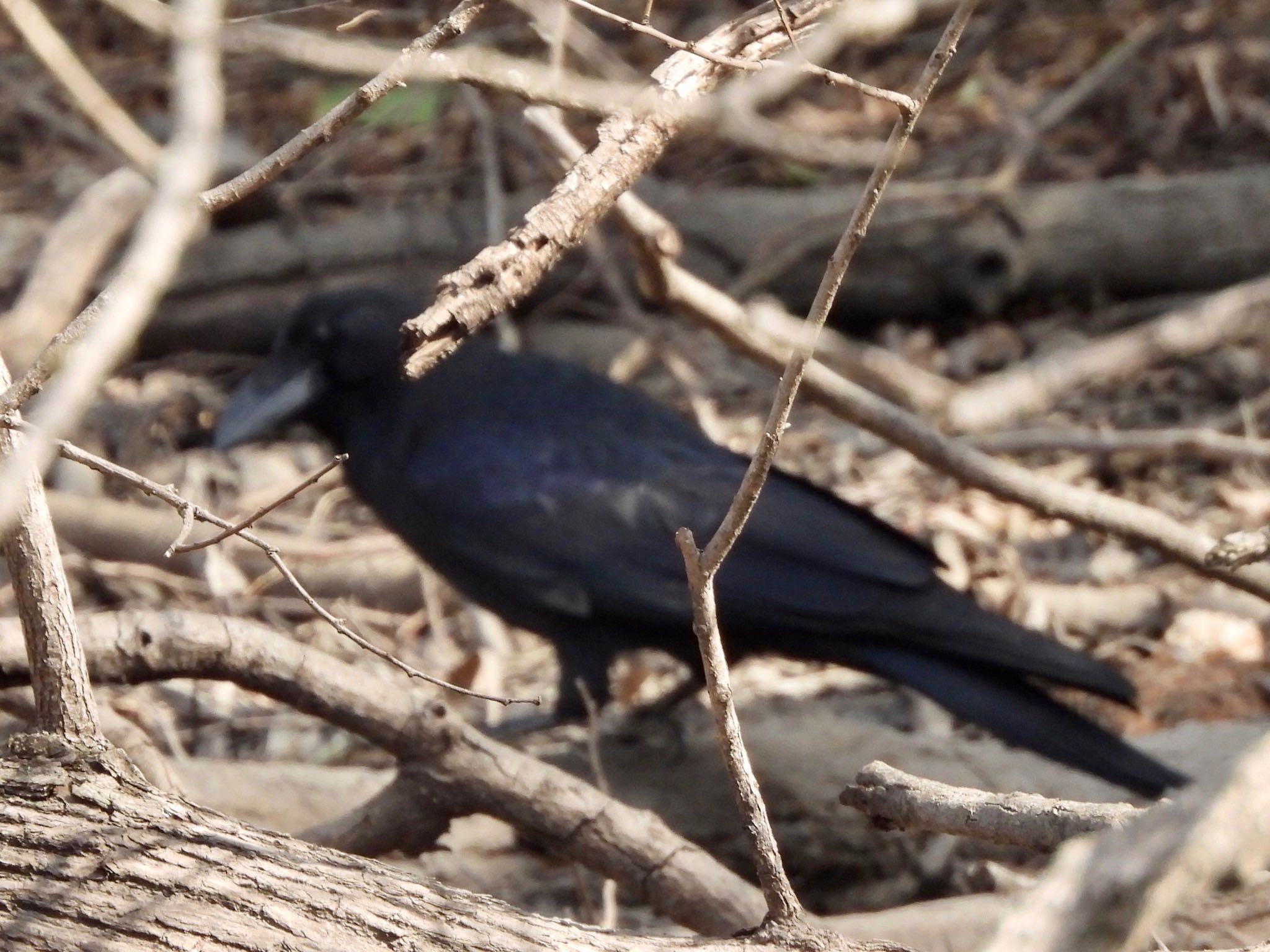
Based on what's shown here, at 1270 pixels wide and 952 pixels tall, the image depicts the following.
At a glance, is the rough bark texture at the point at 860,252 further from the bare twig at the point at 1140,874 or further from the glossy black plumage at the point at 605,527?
the bare twig at the point at 1140,874

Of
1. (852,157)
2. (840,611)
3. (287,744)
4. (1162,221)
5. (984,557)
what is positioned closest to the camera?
(852,157)

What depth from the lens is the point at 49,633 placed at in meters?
1.97

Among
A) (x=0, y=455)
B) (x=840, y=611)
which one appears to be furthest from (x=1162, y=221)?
(x=0, y=455)

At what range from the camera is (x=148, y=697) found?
4.19m

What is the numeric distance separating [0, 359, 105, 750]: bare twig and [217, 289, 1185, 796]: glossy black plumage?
2.33m

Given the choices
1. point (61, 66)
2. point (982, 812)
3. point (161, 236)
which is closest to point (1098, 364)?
point (982, 812)

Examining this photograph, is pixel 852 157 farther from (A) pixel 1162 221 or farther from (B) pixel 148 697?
(A) pixel 1162 221

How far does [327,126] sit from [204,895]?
33.4 inches

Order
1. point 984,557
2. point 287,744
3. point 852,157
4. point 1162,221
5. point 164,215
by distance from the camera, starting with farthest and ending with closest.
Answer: point 1162,221
point 984,557
point 287,744
point 852,157
point 164,215

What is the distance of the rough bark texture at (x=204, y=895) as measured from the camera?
175 cm

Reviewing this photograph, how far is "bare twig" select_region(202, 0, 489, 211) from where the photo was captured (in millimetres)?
1568

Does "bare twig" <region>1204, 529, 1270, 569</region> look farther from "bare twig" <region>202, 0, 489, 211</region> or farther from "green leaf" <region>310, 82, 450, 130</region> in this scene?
"green leaf" <region>310, 82, 450, 130</region>

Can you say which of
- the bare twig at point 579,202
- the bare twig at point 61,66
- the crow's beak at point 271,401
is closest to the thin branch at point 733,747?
the bare twig at point 579,202

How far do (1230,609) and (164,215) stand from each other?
3915 millimetres
